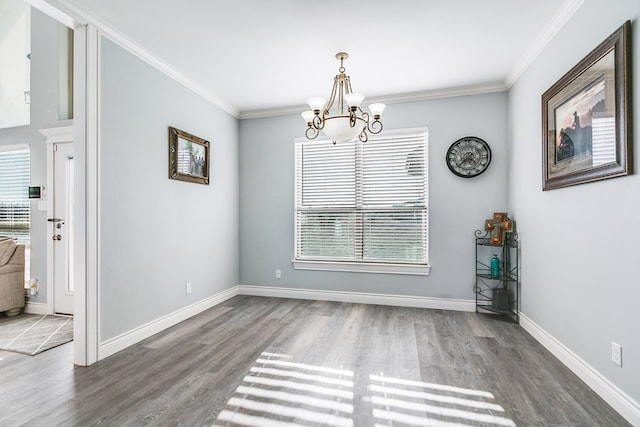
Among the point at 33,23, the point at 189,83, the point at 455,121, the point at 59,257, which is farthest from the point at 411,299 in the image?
the point at 33,23

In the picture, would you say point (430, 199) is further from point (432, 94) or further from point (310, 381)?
point (310, 381)

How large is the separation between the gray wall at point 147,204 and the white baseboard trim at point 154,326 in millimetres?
52

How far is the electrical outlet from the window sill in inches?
85.8

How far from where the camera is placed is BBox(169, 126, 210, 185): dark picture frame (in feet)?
11.5

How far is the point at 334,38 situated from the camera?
9.46 ft

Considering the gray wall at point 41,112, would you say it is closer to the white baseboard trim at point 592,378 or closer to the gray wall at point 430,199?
the gray wall at point 430,199

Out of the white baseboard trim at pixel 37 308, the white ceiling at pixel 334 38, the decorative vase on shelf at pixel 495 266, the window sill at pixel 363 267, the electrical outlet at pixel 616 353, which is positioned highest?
the white ceiling at pixel 334 38

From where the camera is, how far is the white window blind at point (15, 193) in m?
4.26

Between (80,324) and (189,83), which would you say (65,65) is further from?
(80,324)

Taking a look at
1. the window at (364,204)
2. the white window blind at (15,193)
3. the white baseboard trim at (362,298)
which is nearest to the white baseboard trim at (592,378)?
the white baseboard trim at (362,298)

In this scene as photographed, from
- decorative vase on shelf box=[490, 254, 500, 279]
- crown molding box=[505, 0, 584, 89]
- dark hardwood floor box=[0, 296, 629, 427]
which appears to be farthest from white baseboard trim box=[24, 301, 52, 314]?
crown molding box=[505, 0, 584, 89]

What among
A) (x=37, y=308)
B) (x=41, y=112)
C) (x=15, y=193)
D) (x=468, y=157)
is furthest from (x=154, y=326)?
(x=468, y=157)

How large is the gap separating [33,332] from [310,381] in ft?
9.85

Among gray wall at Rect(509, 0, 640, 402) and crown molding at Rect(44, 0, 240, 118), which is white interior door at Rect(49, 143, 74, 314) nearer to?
crown molding at Rect(44, 0, 240, 118)
